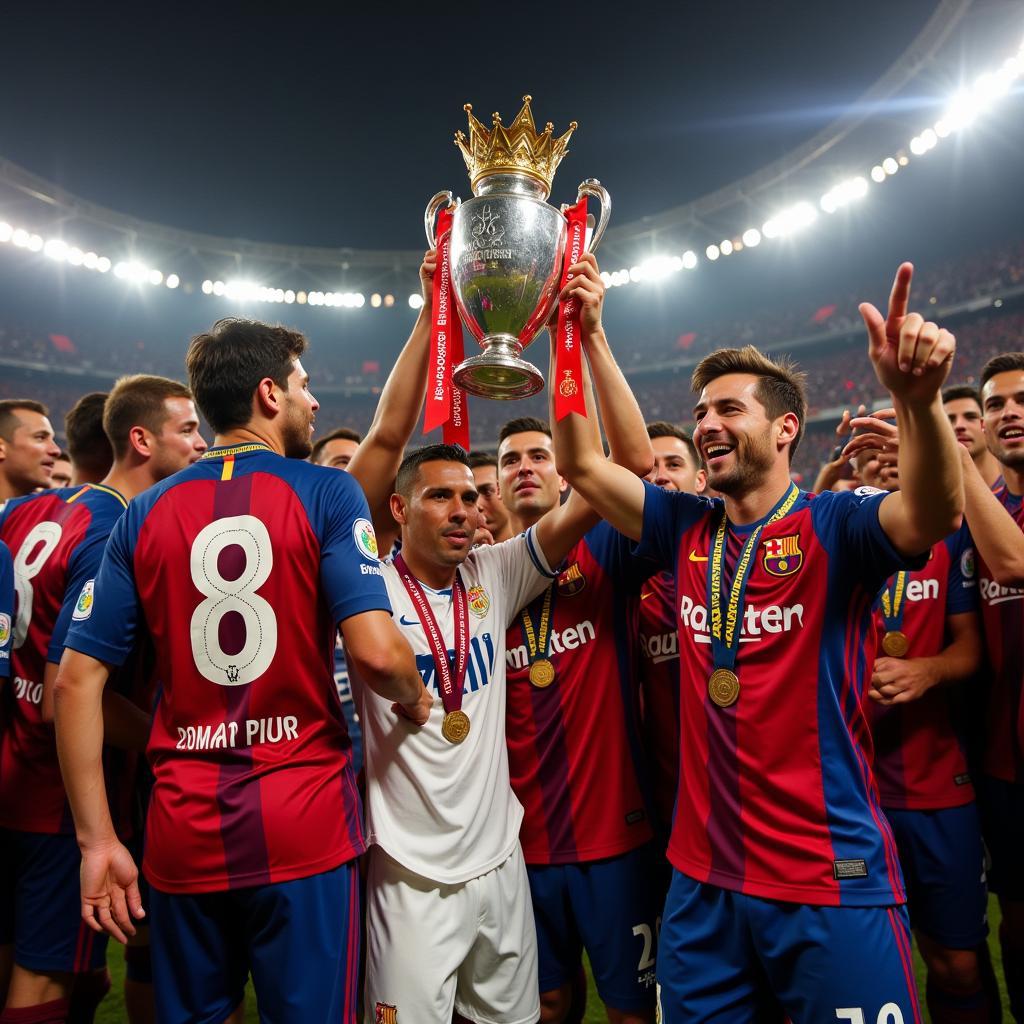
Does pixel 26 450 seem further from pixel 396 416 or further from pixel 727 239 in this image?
pixel 727 239

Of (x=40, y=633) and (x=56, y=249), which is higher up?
(x=56, y=249)

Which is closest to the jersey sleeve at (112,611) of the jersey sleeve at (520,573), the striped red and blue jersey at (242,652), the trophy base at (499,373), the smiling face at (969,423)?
the striped red and blue jersey at (242,652)

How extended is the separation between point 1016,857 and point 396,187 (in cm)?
2072

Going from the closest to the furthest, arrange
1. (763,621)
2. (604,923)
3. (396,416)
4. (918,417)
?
(918,417), (763,621), (604,923), (396,416)

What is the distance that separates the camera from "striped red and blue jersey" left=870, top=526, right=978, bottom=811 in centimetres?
262

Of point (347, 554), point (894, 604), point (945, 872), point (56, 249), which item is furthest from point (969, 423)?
point (56, 249)

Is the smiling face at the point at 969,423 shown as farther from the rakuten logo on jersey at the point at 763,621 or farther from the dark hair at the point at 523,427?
the rakuten logo on jersey at the point at 763,621

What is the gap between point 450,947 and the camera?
6.77 feet

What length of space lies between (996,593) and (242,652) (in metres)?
2.67

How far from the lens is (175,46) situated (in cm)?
1359

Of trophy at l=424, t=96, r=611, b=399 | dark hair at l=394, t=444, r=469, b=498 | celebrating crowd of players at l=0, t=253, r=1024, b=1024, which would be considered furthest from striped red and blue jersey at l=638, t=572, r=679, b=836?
trophy at l=424, t=96, r=611, b=399

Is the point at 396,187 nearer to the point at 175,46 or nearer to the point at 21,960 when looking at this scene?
the point at 175,46

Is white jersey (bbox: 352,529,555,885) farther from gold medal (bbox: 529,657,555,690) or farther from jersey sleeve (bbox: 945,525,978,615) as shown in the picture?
jersey sleeve (bbox: 945,525,978,615)

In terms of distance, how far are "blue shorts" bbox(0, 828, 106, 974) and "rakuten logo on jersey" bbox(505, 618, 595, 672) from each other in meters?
1.56
